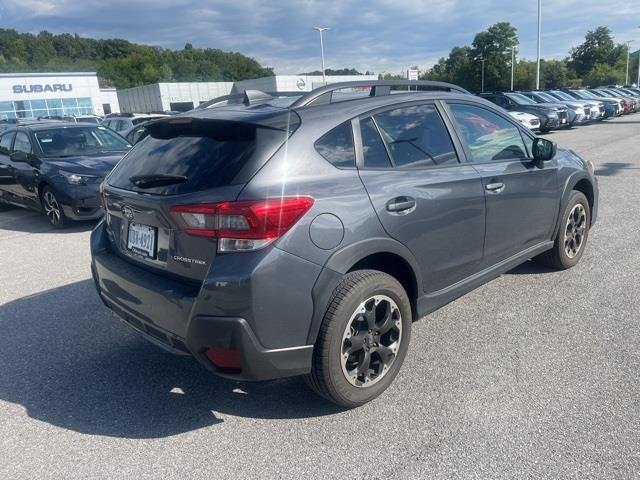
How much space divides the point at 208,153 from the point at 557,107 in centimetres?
2015

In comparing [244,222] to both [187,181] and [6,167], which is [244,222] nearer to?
[187,181]

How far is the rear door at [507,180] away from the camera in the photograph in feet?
12.0

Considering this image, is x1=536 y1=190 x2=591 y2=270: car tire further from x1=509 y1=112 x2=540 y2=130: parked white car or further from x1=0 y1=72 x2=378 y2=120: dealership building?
x1=0 y1=72 x2=378 y2=120: dealership building

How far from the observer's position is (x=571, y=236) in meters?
4.80

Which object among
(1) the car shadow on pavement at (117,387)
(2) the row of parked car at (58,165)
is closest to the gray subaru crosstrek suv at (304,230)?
(1) the car shadow on pavement at (117,387)

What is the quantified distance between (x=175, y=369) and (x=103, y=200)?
1.25 meters

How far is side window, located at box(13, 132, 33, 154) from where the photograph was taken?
8.36 metres

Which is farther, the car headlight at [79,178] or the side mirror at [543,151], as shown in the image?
the car headlight at [79,178]

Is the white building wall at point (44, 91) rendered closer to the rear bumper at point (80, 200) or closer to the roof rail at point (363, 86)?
the rear bumper at point (80, 200)

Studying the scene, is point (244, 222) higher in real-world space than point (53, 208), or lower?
higher

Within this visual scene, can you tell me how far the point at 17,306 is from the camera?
4.62m

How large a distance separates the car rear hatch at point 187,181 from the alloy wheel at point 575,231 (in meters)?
3.25

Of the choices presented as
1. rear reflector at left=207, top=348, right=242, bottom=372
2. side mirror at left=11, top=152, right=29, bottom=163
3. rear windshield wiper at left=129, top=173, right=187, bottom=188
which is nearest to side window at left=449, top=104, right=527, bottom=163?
rear windshield wiper at left=129, top=173, right=187, bottom=188

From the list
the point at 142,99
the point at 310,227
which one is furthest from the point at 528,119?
the point at 142,99
